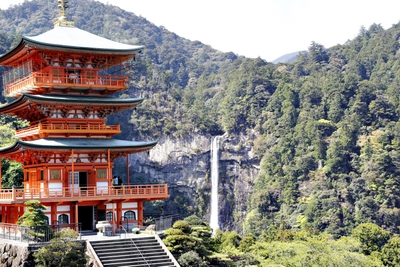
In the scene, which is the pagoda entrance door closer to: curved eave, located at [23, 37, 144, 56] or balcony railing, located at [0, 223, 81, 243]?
balcony railing, located at [0, 223, 81, 243]

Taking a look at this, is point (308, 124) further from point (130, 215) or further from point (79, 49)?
point (79, 49)

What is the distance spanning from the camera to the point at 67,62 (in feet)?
114

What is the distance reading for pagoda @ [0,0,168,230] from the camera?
1296 inches

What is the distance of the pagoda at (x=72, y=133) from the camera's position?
3293 centimetres

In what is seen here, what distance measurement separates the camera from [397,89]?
293 ft

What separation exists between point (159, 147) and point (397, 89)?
28.7m

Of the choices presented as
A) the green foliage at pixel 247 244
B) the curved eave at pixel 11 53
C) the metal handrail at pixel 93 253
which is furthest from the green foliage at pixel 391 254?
the curved eave at pixel 11 53

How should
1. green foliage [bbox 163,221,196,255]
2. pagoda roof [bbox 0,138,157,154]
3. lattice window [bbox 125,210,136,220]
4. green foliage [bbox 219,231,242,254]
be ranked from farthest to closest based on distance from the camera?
green foliage [bbox 219,231,242,254]
lattice window [bbox 125,210,136,220]
pagoda roof [bbox 0,138,157,154]
green foliage [bbox 163,221,196,255]

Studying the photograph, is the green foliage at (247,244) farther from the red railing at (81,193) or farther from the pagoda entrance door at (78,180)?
the pagoda entrance door at (78,180)

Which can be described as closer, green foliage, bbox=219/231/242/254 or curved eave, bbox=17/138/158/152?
curved eave, bbox=17/138/158/152

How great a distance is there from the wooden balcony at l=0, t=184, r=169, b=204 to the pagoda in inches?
1.7

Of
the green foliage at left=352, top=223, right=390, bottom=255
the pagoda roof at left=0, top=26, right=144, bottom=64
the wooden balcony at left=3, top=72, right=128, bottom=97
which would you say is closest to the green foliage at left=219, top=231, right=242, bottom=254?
the green foliage at left=352, top=223, right=390, bottom=255

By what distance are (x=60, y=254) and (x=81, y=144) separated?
6539 mm

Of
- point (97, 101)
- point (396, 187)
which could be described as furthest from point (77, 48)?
point (396, 187)
